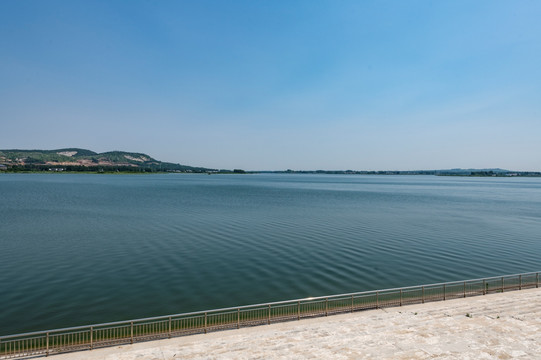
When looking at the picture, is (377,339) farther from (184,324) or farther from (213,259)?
(213,259)

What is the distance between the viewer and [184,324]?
20297 millimetres

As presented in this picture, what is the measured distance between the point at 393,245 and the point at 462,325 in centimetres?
2625

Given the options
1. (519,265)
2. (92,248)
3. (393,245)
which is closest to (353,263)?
(393,245)

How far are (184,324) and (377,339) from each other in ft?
41.0

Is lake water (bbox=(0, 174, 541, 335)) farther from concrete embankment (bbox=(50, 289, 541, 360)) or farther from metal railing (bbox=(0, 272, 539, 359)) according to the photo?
concrete embankment (bbox=(50, 289, 541, 360))

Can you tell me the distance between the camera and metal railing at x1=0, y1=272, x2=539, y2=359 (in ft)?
51.2

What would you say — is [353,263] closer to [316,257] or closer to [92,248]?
[316,257]

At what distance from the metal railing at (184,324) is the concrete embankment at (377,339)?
0.96m

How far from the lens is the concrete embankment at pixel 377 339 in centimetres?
1420

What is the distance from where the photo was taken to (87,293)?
2495cm

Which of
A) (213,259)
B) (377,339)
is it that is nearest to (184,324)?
(377,339)

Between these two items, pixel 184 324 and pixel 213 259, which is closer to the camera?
pixel 184 324

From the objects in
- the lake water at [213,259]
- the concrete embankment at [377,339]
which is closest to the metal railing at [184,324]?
the concrete embankment at [377,339]

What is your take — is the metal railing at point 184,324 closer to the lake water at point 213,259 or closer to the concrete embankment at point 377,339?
the concrete embankment at point 377,339
